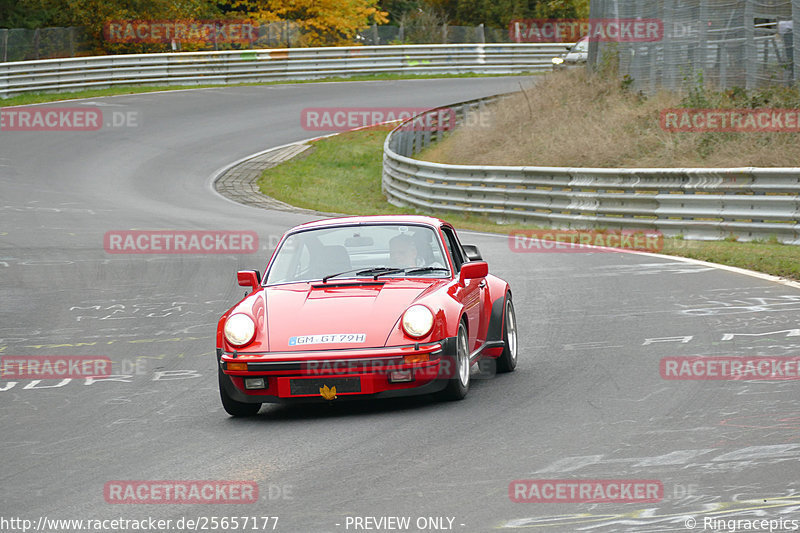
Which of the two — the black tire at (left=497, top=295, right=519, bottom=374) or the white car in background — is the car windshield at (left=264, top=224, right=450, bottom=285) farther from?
the white car in background

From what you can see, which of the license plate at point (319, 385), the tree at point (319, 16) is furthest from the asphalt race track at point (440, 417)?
the tree at point (319, 16)

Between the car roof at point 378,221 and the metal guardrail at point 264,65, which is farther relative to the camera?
the metal guardrail at point 264,65

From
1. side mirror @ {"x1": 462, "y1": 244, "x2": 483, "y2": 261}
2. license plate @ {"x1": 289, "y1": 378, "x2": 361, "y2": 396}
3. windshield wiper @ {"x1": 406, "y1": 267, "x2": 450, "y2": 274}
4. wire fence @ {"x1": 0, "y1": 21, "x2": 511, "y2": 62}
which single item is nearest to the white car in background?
wire fence @ {"x1": 0, "y1": 21, "x2": 511, "y2": 62}

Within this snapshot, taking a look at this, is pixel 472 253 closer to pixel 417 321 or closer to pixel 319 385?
pixel 417 321

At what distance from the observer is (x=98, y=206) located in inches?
942

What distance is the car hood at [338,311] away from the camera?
777 centimetres

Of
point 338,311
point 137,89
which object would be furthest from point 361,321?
point 137,89

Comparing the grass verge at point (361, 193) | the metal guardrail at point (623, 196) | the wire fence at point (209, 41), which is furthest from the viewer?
the wire fence at point (209, 41)

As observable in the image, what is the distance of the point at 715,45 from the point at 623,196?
251 inches

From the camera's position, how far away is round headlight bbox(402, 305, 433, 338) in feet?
25.5

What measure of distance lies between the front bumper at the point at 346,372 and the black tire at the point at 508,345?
4.84ft

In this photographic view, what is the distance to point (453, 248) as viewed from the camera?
9406mm

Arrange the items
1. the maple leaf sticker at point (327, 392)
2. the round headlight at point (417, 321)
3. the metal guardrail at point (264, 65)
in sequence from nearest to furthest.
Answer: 1. the maple leaf sticker at point (327, 392)
2. the round headlight at point (417, 321)
3. the metal guardrail at point (264, 65)

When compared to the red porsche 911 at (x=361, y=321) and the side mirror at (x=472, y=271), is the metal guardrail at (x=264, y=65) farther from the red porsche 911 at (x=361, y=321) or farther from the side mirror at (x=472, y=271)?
the side mirror at (x=472, y=271)
